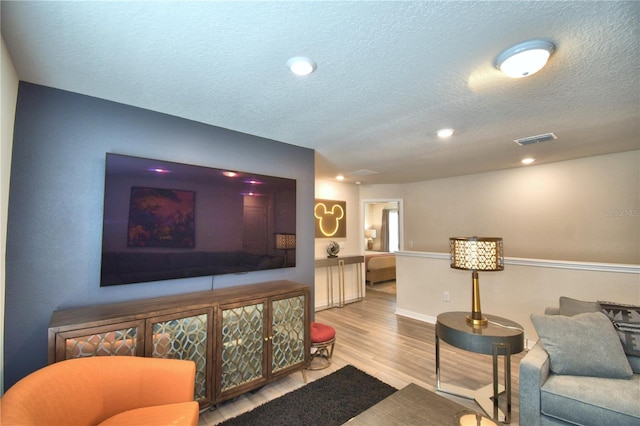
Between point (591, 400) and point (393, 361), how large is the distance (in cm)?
166

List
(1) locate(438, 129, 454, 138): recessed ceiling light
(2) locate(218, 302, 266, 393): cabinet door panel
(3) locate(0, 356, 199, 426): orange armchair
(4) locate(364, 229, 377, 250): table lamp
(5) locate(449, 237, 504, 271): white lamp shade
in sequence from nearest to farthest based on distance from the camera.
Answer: (3) locate(0, 356, 199, 426): orange armchair → (2) locate(218, 302, 266, 393): cabinet door panel → (5) locate(449, 237, 504, 271): white lamp shade → (1) locate(438, 129, 454, 138): recessed ceiling light → (4) locate(364, 229, 377, 250): table lamp

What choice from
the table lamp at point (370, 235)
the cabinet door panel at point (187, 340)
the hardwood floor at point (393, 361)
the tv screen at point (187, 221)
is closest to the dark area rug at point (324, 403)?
the hardwood floor at point (393, 361)

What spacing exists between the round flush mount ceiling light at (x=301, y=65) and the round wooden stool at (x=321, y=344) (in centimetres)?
233

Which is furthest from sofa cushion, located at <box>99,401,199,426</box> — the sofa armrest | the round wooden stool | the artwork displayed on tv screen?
the sofa armrest

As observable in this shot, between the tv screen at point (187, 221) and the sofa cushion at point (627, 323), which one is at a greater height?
the tv screen at point (187, 221)

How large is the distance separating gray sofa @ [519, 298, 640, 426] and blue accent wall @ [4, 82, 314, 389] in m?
2.58

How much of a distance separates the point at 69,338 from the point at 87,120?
1.44 meters

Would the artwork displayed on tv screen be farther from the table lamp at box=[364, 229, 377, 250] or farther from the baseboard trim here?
the table lamp at box=[364, 229, 377, 250]

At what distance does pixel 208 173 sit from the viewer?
239 centimetres

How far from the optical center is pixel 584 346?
6.05 feet

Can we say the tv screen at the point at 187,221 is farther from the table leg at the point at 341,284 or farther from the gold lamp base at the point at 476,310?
the table leg at the point at 341,284

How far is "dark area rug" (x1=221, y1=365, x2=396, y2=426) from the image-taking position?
2.03 metres

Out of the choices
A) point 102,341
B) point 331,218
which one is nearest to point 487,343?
point 102,341

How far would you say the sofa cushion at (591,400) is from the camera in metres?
1.52
